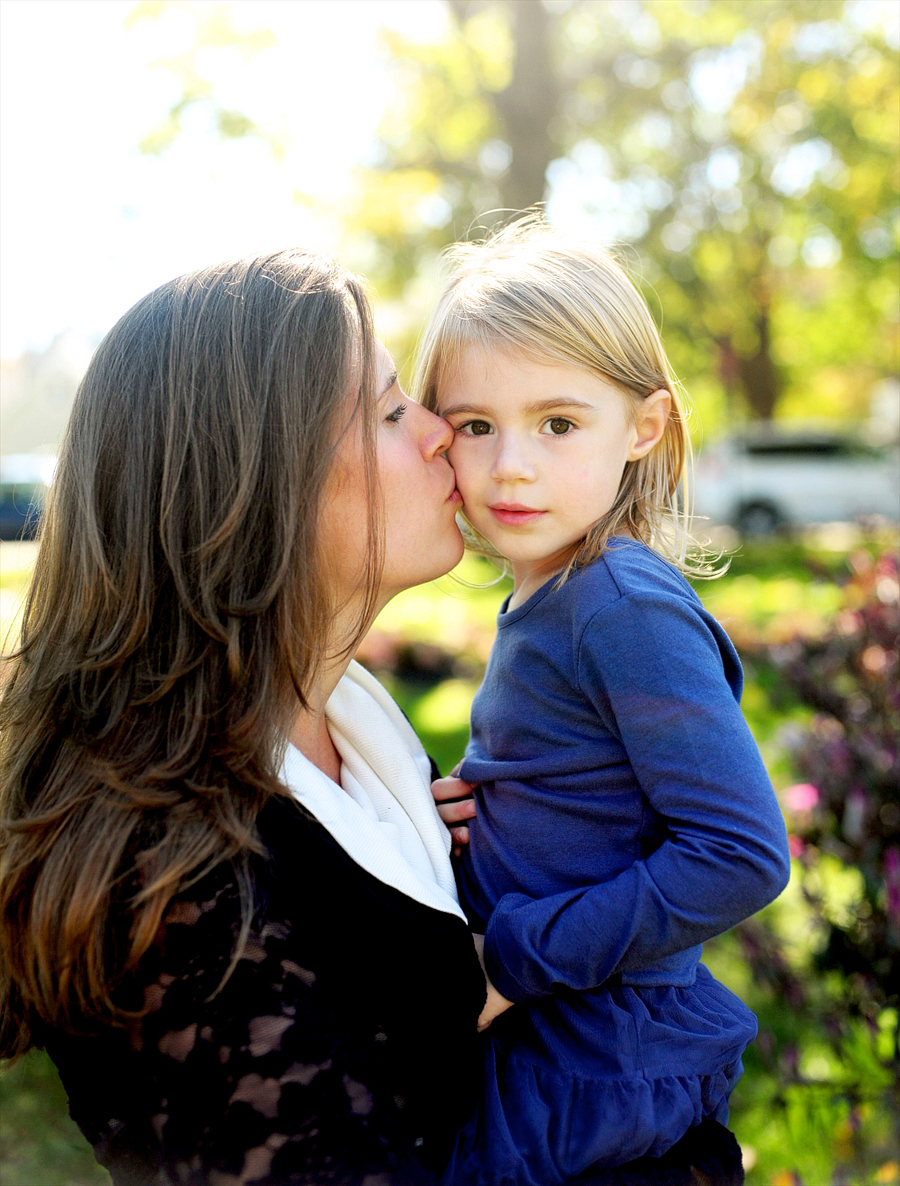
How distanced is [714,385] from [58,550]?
102 ft

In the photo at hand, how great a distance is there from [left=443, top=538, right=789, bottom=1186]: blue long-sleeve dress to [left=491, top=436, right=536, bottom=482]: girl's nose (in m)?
0.20

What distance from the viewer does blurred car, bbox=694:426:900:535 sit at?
20109 millimetres

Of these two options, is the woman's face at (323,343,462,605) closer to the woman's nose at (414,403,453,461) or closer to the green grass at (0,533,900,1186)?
the woman's nose at (414,403,453,461)

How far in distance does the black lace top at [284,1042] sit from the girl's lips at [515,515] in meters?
0.63

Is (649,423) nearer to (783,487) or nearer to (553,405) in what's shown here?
(553,405)

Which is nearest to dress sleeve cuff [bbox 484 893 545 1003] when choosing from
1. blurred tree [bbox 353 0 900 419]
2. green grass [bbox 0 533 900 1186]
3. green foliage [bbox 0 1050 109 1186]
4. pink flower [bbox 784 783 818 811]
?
green grass [bbox 0 533 900 1186]

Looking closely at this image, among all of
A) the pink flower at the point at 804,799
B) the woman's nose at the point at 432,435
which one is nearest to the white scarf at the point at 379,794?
the woman's nose at the point at 432,435

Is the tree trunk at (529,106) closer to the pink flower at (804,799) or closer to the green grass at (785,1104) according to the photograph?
the green grass at (785,1104)

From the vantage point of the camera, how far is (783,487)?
2023 centimetres

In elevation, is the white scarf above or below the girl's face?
below

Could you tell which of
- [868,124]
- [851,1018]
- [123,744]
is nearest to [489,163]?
[868,124]

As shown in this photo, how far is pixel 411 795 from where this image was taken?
1804 mm

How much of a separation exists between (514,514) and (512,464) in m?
0.11

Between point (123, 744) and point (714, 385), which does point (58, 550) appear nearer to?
point (123, 744)
